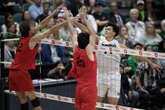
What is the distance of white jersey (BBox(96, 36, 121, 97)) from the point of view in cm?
649

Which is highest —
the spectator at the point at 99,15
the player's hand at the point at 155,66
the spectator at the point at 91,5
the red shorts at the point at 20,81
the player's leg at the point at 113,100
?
the spectator at the point at 91,5

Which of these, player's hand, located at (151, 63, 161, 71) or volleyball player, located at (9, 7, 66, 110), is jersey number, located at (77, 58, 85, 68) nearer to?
volleyball player, located at (9, 7, 66, 110)

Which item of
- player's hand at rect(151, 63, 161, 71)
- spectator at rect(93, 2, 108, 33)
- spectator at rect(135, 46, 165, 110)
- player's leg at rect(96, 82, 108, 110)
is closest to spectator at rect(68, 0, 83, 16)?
spectator at rect(93, 2, 108, 33)

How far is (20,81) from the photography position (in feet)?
20.8

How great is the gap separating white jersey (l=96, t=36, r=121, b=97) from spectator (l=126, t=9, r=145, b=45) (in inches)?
133

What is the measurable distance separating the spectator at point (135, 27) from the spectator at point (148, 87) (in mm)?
2121

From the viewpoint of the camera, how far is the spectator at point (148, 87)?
305 inches

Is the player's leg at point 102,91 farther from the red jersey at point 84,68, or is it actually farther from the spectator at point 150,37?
the spectator at point 150,37

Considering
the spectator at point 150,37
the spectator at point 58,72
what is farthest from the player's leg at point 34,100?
the spectator at point 150,37

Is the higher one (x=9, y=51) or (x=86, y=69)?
(x=9, y=51)

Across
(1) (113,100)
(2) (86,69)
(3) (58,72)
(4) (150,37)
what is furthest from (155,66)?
(4) (150,37)

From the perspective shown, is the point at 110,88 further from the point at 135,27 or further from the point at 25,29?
the point at 135,27

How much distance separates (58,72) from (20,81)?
7.04 feet

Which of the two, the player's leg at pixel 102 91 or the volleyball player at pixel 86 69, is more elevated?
the volleyball player at pixel 86 69
